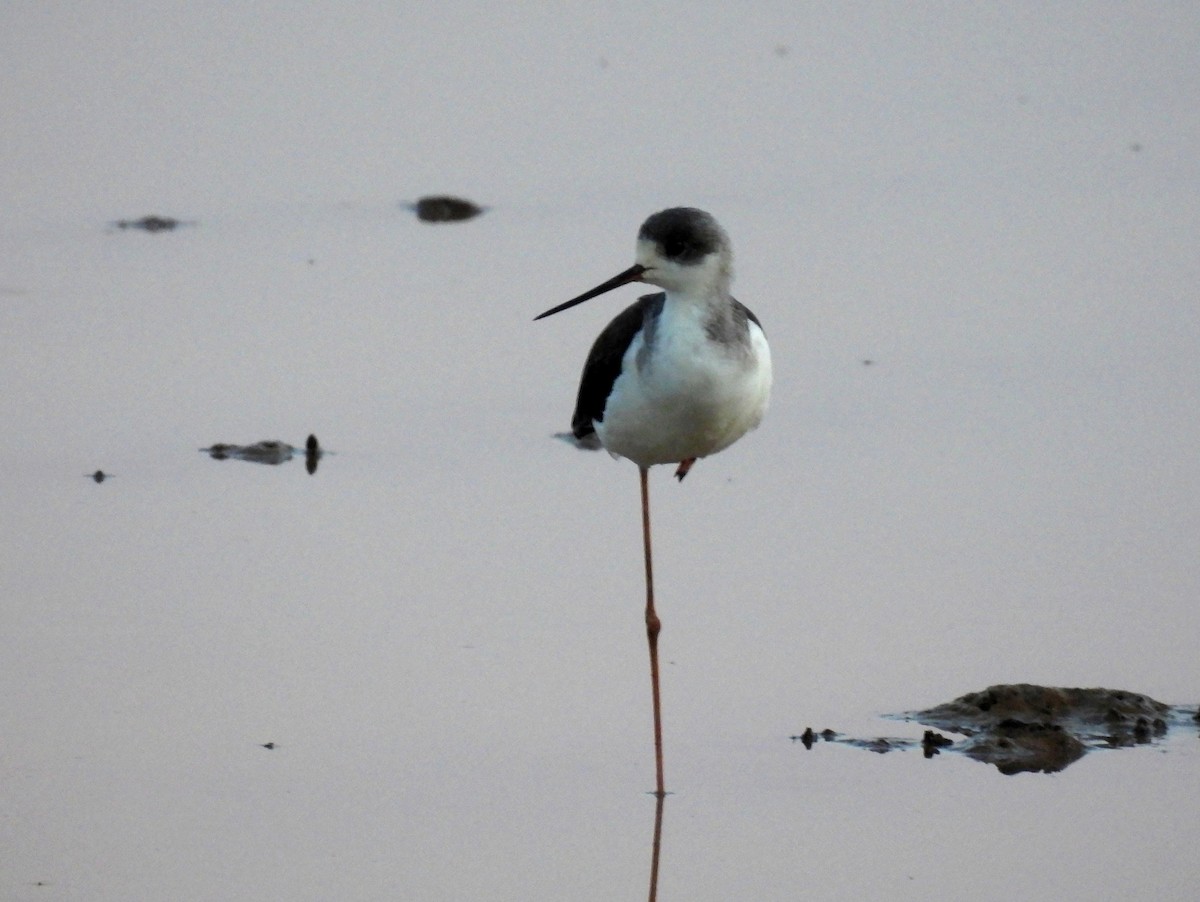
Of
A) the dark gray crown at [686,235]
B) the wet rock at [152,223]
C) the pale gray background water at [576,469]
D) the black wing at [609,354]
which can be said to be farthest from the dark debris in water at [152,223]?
the dark gray crown at [686,235]

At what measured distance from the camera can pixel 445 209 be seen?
439 inches

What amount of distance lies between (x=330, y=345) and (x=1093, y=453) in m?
2.98

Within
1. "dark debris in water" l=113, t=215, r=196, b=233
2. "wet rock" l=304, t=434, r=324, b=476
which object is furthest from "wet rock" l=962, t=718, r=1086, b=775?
"dark debris in water" l=113, t=215, r=196, b=233

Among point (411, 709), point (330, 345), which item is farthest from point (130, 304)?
point (411, 709)

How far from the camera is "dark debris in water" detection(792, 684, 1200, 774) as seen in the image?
6.14 metres

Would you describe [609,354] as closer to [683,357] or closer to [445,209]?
[683,357]

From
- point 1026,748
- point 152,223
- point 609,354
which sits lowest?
point 1026,748

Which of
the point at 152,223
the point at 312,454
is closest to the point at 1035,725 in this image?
the point at 312,454

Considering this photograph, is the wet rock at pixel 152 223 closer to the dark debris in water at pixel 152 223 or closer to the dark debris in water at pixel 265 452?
the dark debris in water at pixel 152 223

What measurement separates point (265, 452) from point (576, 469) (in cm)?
107

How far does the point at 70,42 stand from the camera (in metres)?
14.3

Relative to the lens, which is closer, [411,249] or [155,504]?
[155,504]

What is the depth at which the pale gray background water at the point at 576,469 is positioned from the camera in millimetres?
5836

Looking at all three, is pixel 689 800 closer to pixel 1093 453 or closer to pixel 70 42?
pixel 1093 453
